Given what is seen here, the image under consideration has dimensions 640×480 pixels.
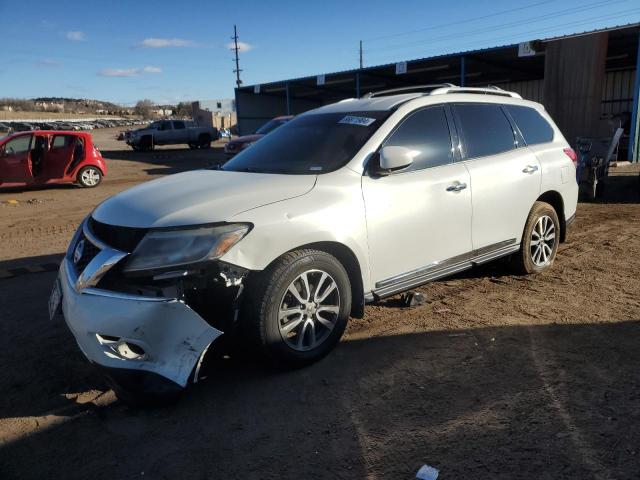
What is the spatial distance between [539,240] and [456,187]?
5.37 feet

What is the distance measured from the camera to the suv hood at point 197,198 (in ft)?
10.0

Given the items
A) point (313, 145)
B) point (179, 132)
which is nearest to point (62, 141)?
point (313, 145)

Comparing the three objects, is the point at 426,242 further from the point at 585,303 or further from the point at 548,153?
the point at 548,153

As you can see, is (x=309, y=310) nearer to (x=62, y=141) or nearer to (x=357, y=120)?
(x=357, y=120)

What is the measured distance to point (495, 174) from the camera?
4562mm

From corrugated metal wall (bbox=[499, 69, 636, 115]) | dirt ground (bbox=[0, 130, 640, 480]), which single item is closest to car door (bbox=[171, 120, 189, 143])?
corrugated metal wall (bbox=[499, 69, 636, 115])

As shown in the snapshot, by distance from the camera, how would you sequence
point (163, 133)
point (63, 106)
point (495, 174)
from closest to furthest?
point (495, 174) → point (163, 133) → point (63, 106)

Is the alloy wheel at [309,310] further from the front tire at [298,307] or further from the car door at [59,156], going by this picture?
the car door at [59,156]

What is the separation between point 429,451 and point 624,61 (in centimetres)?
2592

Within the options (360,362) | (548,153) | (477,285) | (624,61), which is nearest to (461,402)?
(360,362)

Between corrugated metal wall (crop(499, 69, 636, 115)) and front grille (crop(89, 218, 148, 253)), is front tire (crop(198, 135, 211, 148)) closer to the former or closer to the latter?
corrugated metal wall (crop(499, 69, 636, 115))

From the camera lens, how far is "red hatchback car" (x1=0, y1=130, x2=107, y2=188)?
12836 millimetres

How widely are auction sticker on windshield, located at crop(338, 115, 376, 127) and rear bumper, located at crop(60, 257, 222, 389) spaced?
6.80 feet

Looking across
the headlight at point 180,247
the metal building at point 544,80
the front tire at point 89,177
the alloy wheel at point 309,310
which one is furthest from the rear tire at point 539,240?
the front tire at point 89,177
